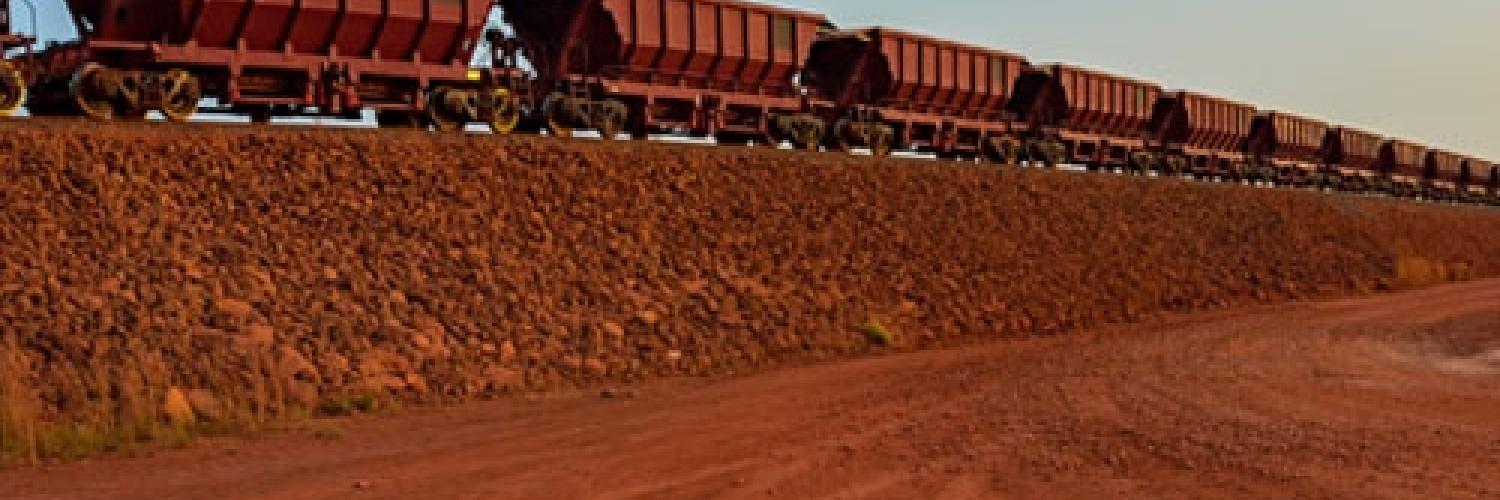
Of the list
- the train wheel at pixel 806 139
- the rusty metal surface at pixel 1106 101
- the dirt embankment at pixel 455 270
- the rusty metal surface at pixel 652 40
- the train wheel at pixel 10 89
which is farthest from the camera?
the rusty metal surface at pixel 1106 101

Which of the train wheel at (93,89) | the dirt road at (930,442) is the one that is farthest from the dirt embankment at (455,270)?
the train wheel at (93,89)

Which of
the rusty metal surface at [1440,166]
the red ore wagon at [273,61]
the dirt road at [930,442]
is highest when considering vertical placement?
the red ore wagon at [273,61]

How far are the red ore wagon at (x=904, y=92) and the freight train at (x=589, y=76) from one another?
6cm

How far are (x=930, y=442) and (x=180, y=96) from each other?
36.4 ft

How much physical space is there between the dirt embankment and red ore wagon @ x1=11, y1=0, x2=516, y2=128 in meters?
1.87

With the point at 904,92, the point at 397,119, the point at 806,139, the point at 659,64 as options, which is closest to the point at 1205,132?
the point at 904,92

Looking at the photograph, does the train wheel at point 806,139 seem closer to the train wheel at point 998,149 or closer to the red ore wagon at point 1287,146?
the train wheel at point 998,149

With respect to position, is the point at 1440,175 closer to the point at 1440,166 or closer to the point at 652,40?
the point at 1440,166

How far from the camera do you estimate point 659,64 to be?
20406 mm

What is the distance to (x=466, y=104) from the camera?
1692cm

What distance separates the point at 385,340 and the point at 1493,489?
31.5ft

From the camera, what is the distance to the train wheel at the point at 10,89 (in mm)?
12516

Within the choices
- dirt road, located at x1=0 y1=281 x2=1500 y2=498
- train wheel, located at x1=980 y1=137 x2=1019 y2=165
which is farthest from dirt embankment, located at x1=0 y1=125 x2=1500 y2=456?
train wheel, located at x1=980 y1=137 x2=1019 y2=165

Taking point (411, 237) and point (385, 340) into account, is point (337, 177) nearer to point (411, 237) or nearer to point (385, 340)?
point (411, 237)
